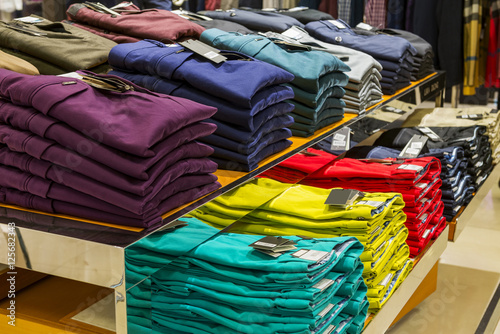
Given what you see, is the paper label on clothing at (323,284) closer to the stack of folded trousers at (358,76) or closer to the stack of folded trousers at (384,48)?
the stack of folded trousers at (358,76)

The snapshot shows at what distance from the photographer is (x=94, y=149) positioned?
3.48 ft

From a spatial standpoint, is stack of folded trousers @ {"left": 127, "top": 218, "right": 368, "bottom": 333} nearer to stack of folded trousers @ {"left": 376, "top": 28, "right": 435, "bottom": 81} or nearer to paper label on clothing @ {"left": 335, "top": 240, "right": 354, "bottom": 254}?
paper label on clothing @ {"left": 335, "top": 240, "right": 354, "bottom": 254}

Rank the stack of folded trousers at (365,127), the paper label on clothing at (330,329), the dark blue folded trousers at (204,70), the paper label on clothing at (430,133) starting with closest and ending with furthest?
the paper label on clothing at (330,329) → the dark blue folded trousers at (204,70) → the stack of folded trousers at (365,127) → the paper label on clothing at (430,133)

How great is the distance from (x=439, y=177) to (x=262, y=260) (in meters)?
1.28

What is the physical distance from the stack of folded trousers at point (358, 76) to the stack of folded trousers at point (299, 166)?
35 cm

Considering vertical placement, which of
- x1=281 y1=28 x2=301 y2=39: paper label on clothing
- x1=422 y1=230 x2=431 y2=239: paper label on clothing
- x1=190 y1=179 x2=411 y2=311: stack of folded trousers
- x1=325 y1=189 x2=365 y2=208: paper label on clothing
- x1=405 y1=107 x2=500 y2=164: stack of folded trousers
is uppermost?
x1=281 y1=28 x2=301 y2=39: paper label on clothing

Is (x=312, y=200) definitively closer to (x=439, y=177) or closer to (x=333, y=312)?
(x=333, y=312)

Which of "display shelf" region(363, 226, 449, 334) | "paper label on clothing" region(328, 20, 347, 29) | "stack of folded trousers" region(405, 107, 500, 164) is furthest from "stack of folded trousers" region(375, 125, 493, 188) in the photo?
"paper label on clothing" region(328, 20, 347, 29)

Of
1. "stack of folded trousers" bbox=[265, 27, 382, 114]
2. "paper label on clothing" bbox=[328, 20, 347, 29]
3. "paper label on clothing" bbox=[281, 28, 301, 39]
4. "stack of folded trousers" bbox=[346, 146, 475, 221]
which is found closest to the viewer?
"stack of folded trousers" bbox=[265, 27, 382, 114]

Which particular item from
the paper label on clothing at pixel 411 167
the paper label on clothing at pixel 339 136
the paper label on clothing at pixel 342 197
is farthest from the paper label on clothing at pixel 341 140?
the paper label on clothing at pixel 342 197

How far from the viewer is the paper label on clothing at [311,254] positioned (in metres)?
1.19

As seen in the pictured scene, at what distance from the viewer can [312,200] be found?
1.55 m

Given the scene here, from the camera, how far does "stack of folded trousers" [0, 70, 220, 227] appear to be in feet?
3.46

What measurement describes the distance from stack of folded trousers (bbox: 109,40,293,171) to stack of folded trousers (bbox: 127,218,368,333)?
236mm
